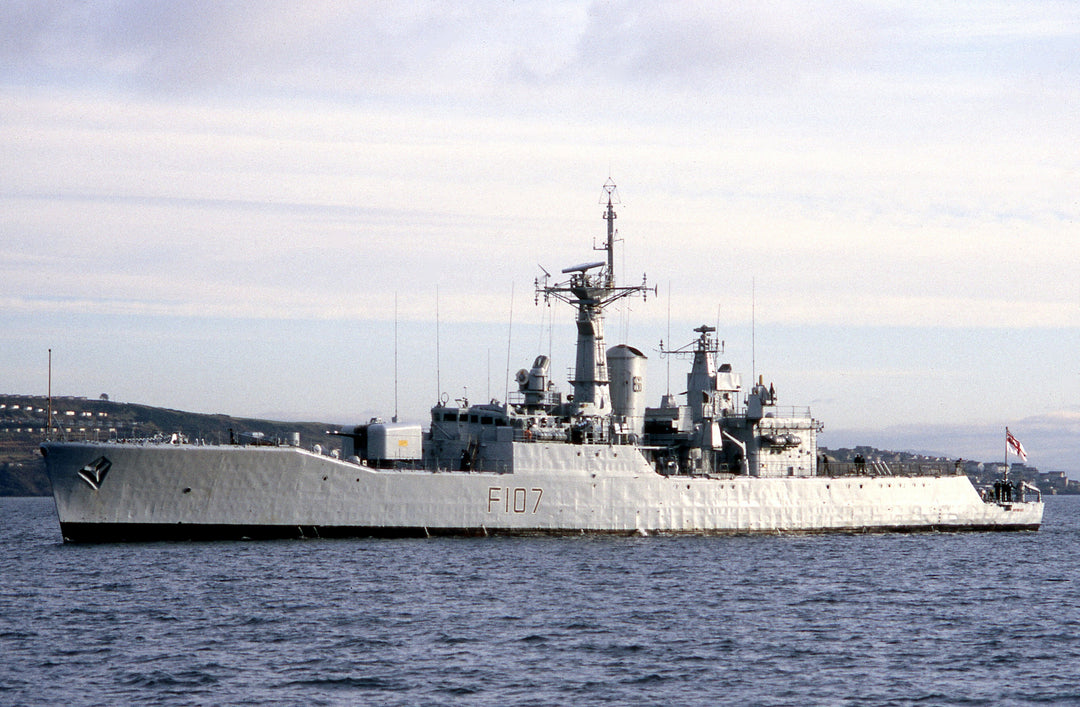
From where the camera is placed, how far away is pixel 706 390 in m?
50.8

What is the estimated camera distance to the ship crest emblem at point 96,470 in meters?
37.8

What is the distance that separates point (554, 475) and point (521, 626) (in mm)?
16137

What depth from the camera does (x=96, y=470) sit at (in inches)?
1489

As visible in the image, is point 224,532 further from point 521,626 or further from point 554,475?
point 521,626

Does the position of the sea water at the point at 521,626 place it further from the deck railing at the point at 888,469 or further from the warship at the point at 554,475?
the deck railing at the point at 888,469

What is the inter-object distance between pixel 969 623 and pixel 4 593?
75.5 feet

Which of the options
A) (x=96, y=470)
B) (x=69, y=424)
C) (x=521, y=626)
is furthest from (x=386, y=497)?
(x=69, y=424)

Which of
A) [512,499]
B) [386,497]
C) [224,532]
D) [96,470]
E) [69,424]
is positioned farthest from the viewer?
[69,424]

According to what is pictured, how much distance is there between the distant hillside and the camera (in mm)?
150250

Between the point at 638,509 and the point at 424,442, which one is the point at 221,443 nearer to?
the point at 424,442

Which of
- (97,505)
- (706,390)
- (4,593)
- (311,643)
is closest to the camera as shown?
(311,643)

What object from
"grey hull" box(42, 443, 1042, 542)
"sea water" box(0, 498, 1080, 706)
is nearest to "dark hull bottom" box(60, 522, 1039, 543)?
"grey hull" box(42, 443, 1042, 542)

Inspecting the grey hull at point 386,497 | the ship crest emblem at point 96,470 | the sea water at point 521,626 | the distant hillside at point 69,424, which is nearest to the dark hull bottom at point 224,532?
the grey hull at point 386,497

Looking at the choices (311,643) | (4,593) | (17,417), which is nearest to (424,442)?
(4,593)
